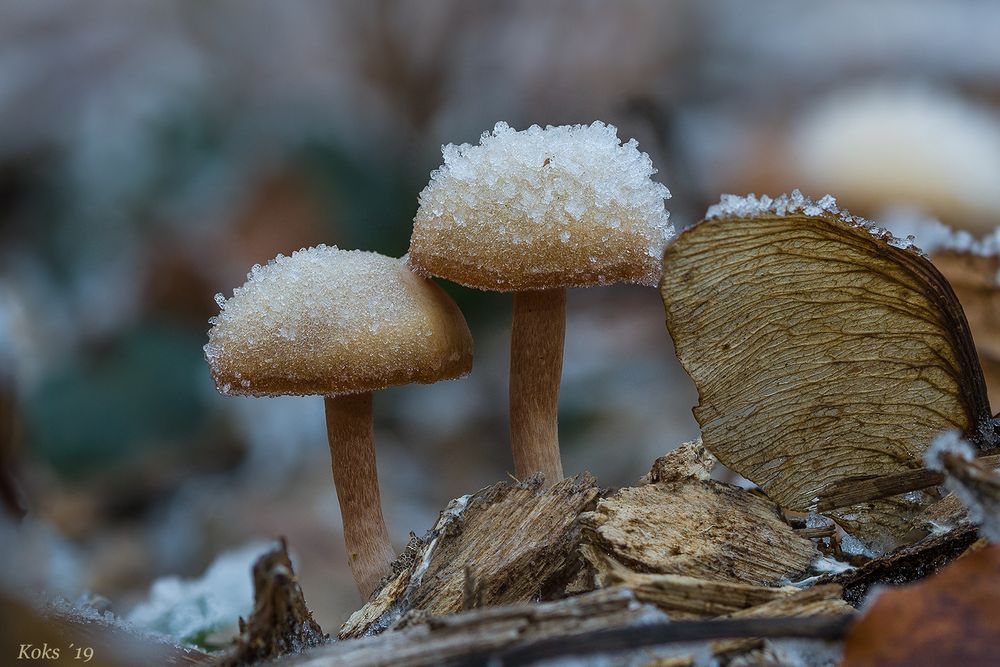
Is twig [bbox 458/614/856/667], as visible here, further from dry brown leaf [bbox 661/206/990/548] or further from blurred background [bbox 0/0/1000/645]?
blurred background [bbox 0/0/1000/645]

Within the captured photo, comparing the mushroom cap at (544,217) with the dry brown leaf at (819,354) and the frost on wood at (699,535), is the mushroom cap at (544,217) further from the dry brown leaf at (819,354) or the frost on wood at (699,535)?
the frost on wood at (699,535)

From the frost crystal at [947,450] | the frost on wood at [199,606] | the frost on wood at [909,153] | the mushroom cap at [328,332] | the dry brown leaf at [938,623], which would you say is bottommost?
the dry brown leaf at [938,623]

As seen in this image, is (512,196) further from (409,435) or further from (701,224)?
(409,435)

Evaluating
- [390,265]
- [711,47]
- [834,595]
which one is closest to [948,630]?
[834,595]

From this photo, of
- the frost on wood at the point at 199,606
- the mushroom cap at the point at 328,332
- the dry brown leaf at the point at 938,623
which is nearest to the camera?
the dry brown leaf at the point at 938,623

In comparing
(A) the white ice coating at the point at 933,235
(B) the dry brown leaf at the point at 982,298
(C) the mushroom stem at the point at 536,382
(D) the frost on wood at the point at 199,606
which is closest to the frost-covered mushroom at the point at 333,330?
(C) the mushroom stem at the point at 536,382

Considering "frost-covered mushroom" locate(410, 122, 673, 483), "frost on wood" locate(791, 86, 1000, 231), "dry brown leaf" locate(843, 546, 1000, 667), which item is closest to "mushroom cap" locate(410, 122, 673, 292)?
"frost-covered mushroom" locate(410, 122, 673, 483)

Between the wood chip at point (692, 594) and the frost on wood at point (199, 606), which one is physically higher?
the frost on wood at point (199, 606)
